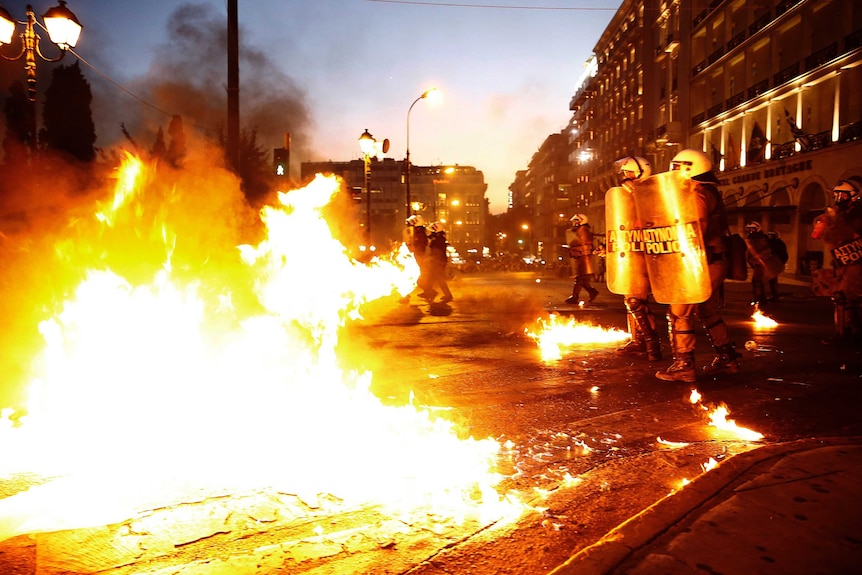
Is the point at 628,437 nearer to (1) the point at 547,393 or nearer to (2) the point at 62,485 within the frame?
(1) the point at 547,393

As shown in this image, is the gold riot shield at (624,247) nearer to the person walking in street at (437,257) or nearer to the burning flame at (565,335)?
the burning flame at (565,335)

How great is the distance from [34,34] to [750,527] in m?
13.6

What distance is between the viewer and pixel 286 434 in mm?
4246

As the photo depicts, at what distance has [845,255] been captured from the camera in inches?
312

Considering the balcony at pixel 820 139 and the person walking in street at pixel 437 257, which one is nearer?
the person walking in street at pixel 437 257

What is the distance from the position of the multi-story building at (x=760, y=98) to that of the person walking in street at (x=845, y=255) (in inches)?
743

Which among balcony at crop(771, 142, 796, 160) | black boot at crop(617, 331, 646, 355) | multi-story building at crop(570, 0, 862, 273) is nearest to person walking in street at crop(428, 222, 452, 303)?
black boot at crop(617, 331, 646, 355)

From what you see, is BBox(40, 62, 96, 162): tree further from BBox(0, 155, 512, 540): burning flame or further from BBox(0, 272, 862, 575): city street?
BBox(0, 272, 862, 575): city street

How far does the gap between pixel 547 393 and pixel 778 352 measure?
12.5 ft

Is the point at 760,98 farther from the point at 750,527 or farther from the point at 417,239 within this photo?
the point at 750,527

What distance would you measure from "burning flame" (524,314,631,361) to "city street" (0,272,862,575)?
22cm

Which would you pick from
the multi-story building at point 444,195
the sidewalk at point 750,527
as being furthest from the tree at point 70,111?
the multi-story building at point 444,195

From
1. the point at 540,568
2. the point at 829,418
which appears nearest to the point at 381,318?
the point at 829,418

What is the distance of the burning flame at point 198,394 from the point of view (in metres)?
3.39
